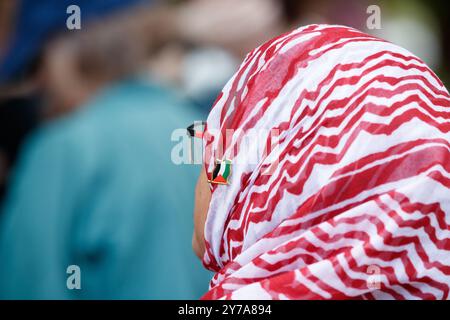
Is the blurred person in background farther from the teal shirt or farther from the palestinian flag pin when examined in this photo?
the palestinian flag pin

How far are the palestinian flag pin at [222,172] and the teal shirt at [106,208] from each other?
1.04 metres

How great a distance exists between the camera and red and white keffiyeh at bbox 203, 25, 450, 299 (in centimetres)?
94

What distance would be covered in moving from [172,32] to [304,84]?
4.26 feet

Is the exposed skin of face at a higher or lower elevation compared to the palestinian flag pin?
lower

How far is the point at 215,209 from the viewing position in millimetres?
1100

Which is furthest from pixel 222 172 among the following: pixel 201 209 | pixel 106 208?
pixel 106 208

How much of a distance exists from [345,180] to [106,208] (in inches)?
49.5

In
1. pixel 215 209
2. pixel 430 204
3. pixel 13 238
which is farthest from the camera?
pixel 13 238

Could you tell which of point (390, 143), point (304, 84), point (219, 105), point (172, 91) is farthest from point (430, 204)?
point (172, 91)

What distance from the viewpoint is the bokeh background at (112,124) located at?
210 centimetres

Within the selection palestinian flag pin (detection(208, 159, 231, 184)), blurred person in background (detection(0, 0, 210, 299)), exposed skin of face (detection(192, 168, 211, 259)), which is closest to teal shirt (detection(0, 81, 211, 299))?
blurred person in background (detection(0, 0, 210, 299))

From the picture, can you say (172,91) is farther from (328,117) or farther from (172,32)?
(328,117)

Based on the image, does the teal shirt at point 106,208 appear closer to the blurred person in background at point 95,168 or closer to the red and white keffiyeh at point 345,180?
the blurred person in background at point 95,168

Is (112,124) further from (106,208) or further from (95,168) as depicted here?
(106,208)
